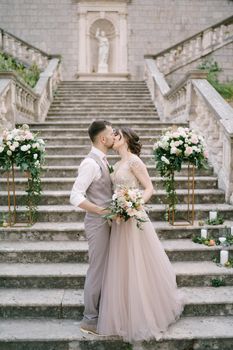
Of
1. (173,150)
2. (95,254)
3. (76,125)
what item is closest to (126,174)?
(95,254)

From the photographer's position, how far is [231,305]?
4141 millimetres

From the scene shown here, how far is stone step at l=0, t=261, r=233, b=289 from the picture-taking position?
14.4 feet

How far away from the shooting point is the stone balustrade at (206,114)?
19.0ft

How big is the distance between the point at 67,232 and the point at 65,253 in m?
0.39

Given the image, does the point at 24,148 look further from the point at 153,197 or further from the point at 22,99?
the point at 22,99

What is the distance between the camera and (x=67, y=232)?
16.7 ft

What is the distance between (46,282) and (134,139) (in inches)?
70.8

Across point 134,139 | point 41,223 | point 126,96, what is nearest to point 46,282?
point 41,223

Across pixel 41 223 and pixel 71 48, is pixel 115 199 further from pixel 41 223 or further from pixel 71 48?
pixel 71 48

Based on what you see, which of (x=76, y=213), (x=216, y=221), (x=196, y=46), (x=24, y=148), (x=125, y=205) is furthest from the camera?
(x=196, y=46)

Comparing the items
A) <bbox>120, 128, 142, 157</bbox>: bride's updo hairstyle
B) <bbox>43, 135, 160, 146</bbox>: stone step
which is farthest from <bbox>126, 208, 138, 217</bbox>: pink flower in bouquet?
<bbox>43, 135, 160, 146</bbox>: stone step

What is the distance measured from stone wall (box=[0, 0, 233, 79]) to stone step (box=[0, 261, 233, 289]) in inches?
474

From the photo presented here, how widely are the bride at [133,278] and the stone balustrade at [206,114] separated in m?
2.25

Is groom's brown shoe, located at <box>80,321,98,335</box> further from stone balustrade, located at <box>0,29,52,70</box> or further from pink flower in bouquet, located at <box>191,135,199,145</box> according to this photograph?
stone balustrade, located at <box>0,29,52,70</box>
